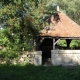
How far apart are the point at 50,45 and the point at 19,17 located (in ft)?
26.4

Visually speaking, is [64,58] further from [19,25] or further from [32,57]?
[19,25]

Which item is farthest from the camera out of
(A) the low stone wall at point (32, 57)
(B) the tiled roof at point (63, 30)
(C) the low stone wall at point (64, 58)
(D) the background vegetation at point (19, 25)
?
(B) the tiled roof at point (63, 30)

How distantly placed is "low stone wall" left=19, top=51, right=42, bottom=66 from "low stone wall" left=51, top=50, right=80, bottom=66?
1256mm

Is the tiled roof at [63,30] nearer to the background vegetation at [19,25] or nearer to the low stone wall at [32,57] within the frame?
the background vegetation at [19,25]

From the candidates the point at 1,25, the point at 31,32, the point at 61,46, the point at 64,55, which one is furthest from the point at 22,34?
the point at 61,46

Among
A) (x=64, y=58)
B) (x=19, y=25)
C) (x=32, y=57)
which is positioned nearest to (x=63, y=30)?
(x=64, y=58)

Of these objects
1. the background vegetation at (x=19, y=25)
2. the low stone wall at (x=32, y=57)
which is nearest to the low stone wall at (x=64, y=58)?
the low stone wall at (x=32, y=57)

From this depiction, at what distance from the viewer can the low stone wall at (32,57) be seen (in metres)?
17.5

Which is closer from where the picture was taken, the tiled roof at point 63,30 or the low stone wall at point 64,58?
the low stone wall at point 64,58

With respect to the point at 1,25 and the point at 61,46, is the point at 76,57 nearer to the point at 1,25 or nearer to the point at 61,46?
the point at 61,46

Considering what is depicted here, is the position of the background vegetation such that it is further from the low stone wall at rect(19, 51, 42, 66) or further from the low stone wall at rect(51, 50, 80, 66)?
the low stone wall at rect(51, 50, 80, 66)

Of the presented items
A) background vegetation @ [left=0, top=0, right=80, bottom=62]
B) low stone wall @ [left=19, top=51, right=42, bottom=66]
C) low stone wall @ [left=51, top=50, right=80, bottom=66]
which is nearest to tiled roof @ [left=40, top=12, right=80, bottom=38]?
background vegetation @ [left=0, top=0, right=80, bottom=62]

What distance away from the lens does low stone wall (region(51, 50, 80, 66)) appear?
59.3 feet

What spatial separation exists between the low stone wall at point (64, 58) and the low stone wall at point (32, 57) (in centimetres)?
126
